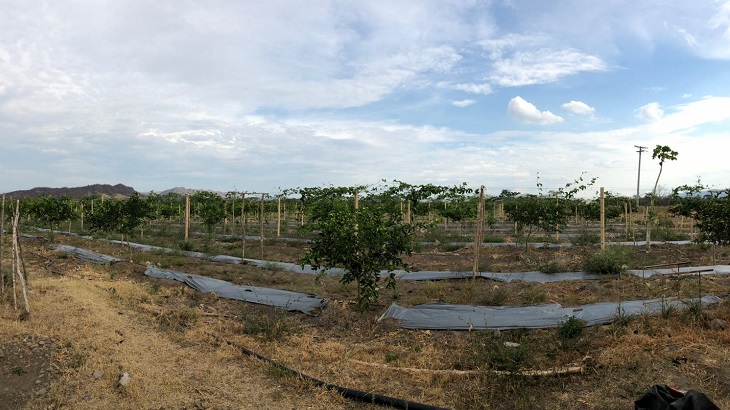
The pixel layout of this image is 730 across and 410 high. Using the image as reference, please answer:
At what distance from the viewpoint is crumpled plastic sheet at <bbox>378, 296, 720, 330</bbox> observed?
6223 millimetres

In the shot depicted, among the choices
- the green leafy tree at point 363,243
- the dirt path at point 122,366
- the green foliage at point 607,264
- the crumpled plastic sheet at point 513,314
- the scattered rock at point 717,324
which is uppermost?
the green leafy tree at point 363,243

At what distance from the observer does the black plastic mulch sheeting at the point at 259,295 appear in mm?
7707

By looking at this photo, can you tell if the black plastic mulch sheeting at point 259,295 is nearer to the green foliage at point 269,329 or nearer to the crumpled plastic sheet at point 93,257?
the green foliage at point 269,329

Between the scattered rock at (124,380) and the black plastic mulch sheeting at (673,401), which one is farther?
the scattered rock at (124,380)

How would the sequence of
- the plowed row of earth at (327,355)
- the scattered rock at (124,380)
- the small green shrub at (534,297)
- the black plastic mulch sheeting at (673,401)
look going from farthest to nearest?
1. the small green shrub at (534,297)
2. the scattered rock at (124,380)
3. the plowed row of earth at (327,355)
4. the black plastic mulch sheeting at (673,401)

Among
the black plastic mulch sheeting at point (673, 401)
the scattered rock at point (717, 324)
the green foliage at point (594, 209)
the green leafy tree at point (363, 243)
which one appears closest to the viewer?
the black plastic mulch sheeting at point (673, 401)

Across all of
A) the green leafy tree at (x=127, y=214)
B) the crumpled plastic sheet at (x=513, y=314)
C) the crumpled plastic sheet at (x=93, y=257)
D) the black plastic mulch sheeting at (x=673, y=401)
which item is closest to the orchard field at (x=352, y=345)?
the crumpled plastic sheet at (x=513, y=314)

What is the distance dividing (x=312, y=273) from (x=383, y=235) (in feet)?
19.3

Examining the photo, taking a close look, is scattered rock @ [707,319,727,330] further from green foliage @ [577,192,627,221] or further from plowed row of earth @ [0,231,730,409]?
green foliage @ [577,192,627,221]

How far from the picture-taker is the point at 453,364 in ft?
16.8

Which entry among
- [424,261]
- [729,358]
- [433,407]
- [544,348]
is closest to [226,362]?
[433,407]

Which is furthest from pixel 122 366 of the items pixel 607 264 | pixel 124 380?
pixel 607 264

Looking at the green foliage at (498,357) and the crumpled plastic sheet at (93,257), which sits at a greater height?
the crumpled plastic sheet at (93,257)

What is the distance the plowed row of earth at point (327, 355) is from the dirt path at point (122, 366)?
0.02m
